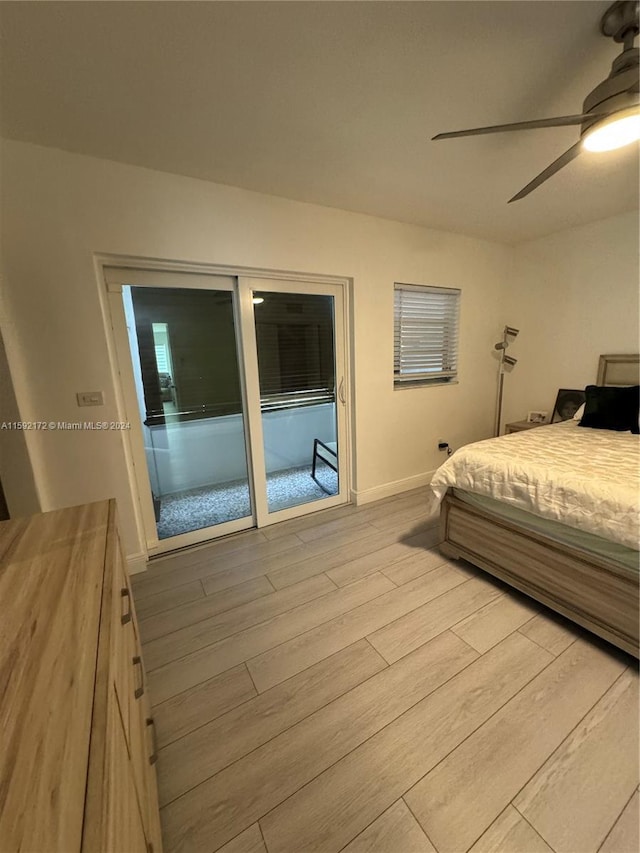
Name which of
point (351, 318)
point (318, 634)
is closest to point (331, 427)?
point (351, 318)

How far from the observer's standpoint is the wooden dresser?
433mm

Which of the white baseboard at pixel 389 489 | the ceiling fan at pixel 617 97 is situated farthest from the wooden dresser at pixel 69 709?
the white baseboard at pixel 389 489

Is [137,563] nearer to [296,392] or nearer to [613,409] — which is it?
[296,392]

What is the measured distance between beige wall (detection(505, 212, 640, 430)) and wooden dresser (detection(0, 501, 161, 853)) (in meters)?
4.10

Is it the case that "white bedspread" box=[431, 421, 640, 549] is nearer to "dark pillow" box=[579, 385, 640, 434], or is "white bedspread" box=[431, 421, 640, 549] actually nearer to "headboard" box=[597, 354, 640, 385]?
"dark pillow" box=[579, 385, 640, 434]

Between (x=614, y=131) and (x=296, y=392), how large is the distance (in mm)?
2224

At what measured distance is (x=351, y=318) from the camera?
112 inches

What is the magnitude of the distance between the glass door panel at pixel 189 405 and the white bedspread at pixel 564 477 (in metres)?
1.64

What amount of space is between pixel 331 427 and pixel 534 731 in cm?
228

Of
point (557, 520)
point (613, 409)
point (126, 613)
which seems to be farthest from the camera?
point (613, 409)

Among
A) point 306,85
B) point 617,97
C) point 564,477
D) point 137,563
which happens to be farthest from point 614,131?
point 137,563

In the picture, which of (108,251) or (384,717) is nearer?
(384,717)

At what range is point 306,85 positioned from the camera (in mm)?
1414

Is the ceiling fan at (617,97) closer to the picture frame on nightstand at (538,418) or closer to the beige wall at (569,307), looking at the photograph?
the beige wall at (569,307)
